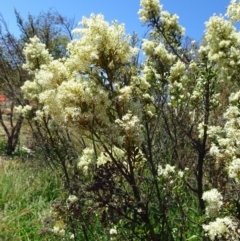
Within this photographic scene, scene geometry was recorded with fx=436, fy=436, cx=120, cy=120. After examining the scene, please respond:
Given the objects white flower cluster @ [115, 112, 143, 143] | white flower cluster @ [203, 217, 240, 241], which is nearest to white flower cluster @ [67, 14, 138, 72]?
white flower cluster @ [115, 112, 143, 143]

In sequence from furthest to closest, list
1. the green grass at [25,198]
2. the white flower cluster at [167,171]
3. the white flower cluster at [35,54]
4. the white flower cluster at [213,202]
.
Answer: the green grass at [25,198]
the white flower cluster at [35,54]
the white flower cluster at [167,171]
the white flower cluster at [213,202]

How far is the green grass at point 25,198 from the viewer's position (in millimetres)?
6227

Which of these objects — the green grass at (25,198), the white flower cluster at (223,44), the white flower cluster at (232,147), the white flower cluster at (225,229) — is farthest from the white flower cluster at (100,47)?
the green grass at (25,198)

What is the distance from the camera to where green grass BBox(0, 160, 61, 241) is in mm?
6227

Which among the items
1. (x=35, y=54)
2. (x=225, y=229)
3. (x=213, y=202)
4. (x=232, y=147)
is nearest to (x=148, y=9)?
(x=35, y=54)

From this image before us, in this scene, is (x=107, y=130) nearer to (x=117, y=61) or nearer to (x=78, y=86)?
(x=78, y=86)

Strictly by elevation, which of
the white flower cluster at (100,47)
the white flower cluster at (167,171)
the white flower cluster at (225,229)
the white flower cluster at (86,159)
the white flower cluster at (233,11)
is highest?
the white flower cluster at (233,11)

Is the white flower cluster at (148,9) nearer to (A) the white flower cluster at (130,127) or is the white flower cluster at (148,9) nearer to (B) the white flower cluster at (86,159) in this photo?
(B) the white flower cluster at (86,159)

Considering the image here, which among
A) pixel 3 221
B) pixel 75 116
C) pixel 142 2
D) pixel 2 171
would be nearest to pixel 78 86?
pixel 75 116

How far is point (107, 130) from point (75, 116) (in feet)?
0.77

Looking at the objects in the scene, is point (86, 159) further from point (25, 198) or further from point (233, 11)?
point (25, 198)

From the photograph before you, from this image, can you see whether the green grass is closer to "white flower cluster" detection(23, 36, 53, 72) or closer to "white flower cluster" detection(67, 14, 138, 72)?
"white flower cluster" detection(23, 36, 53, 72)

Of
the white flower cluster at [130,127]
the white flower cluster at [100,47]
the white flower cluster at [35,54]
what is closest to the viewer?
the white flower cluster at [130,127]

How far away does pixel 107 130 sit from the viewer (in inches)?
111
